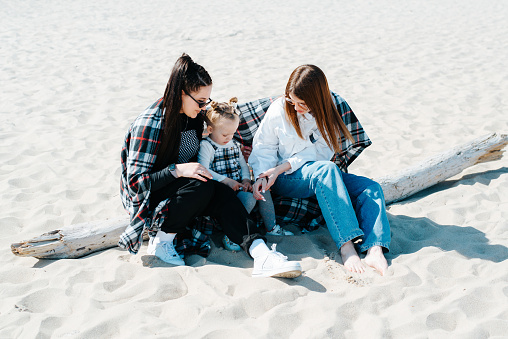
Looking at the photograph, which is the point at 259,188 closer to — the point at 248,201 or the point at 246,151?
the point at 248,201

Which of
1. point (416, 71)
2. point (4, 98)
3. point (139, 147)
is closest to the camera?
point (139, 147)

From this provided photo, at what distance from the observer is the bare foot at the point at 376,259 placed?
2.89 meters

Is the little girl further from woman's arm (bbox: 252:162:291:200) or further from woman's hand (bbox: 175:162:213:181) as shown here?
woman's hand (bbox: 175:162:213:181)

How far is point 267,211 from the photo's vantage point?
11.0 feet

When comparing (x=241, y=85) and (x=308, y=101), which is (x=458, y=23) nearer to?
(x=241, y=85)

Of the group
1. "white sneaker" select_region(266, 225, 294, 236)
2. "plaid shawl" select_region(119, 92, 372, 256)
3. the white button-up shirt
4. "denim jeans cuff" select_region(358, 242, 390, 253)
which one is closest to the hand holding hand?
"plaid shawl" select_region(119, 92, 372, 256)

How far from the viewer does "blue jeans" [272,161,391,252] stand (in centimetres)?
305

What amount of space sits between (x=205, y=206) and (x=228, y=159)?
493mm

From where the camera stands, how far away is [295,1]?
1573cm

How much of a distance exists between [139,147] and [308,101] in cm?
110

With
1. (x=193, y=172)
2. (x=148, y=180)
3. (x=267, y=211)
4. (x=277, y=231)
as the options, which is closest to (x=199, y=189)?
(x=193, y=172)

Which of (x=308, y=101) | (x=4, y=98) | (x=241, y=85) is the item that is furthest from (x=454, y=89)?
(x=4, y=98)

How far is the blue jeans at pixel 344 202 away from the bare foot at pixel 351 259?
1.7 inches

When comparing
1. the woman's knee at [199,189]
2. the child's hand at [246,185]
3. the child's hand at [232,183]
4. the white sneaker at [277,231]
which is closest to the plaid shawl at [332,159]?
the white sneaker at [277,231]
